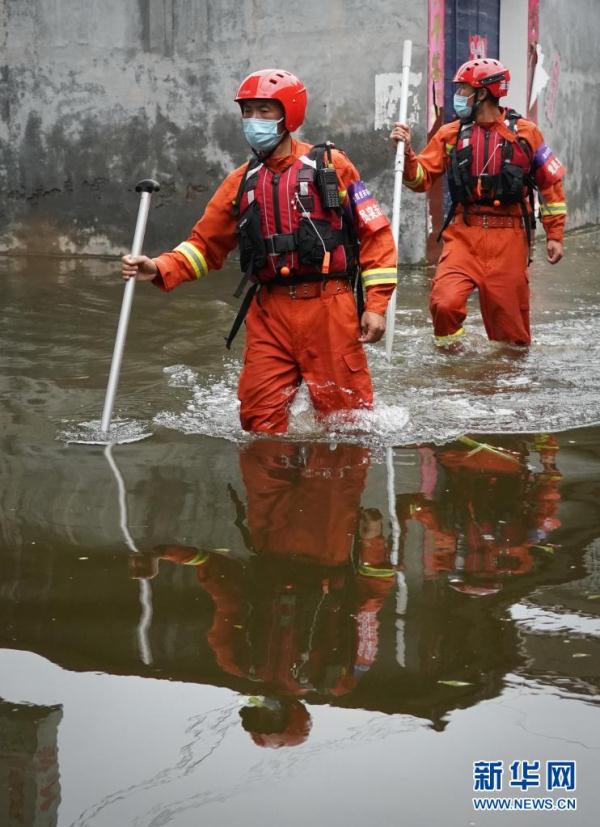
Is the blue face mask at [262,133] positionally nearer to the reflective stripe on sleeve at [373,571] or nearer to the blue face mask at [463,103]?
the reflective stripe on sleeve at [373,571]

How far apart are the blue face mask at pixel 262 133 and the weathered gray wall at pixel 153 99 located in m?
7.14

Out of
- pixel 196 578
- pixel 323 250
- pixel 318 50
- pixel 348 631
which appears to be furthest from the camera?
pixel 318 50

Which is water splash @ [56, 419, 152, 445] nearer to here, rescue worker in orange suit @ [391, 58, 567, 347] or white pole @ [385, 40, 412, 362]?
white pole @ [385, 40, 412, 362]

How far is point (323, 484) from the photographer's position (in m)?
5.59

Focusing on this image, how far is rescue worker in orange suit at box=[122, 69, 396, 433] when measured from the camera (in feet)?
19.7

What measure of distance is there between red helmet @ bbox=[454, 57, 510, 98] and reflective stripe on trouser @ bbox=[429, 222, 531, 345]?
87 cm

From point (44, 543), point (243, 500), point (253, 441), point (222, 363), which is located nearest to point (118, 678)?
point (44, 543)

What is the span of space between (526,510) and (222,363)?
151 inches

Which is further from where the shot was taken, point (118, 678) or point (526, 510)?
point (526, 510)

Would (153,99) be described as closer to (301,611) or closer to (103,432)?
(103,432)

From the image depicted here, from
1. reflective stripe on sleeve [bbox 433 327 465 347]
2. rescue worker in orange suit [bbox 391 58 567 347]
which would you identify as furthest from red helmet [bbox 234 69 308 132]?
reflective stripe on sleeve [bbox 433 327 465 347]

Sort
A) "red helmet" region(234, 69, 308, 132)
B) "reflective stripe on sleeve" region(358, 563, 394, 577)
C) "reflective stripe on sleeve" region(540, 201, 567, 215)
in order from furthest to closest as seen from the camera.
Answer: "reflective stripe on sleeve" region(540, 201, 567, 215)
"red helmet" region(234, 69, 308, 132)
"reflective stripe on sleeve" region(358, 563, 394, 577)

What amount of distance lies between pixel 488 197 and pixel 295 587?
462 centimetres

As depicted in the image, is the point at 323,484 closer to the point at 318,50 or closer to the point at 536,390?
the point at 536,390
